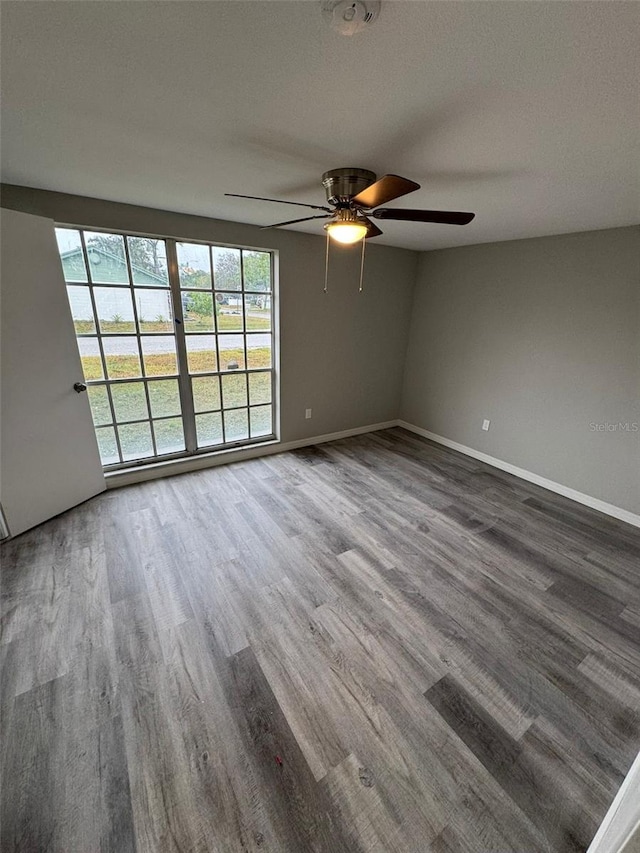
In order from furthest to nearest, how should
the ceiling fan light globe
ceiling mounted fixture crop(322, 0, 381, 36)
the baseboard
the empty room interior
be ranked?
the baseboard
the ceiling fan light globe
the empty room interior
ceiling mounted fixture crop(322, 0, 381, 36)

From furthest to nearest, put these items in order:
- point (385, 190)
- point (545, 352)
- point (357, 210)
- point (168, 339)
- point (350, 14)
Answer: point (545, 352)
point (168, 339)
point (357, 210)
point (385, 190)
point (350, 14)

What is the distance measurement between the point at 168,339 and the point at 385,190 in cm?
225

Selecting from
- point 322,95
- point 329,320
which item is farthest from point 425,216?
point 329,320

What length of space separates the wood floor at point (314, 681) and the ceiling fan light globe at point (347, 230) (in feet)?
6.33

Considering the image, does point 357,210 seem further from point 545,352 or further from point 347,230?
point 545,352

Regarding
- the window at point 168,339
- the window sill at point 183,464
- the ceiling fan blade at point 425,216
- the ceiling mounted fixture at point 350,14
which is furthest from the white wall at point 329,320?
the ceiling mounted fixture at point 350,14

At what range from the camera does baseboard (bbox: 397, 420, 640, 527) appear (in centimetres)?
275

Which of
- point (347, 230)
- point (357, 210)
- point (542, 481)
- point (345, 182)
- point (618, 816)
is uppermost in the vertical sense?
point (345, 182)

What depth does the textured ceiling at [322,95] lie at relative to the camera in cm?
82

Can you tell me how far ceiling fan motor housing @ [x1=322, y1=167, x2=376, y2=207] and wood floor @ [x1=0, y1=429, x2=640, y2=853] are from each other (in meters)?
2.10

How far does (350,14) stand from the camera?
0.77 metres

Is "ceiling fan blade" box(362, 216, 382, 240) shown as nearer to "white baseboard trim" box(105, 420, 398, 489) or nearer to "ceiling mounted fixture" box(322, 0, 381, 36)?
"ceiling mounted fixture" box(322, 0, 381, 36)

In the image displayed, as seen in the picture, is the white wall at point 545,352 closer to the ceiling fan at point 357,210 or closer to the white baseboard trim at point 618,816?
the ceiling fan at point 357,210

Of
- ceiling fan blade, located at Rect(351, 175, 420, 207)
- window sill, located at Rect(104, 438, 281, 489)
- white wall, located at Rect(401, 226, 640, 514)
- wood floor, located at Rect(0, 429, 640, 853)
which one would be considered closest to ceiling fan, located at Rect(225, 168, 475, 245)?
ceiling fan blade, located at Rect(351, 175, 420, 207)
